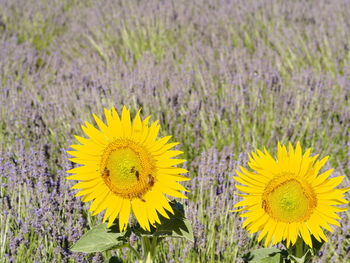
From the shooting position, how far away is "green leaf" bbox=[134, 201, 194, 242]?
5.09ft

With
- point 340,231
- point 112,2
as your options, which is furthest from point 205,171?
point 112,2

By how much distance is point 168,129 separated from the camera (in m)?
3.13

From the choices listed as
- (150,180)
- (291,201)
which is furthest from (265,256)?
(150,180)

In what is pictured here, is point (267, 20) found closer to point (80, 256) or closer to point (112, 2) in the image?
point (112, 2)

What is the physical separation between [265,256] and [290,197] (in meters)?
0.31

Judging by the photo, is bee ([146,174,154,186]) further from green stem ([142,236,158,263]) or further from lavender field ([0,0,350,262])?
lavender field ([0,0,350,262])

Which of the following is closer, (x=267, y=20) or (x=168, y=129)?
(x=168, y=129)

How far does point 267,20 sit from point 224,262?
3.69m

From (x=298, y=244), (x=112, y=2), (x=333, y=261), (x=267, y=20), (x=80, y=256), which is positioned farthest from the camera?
(x=112, y=2)

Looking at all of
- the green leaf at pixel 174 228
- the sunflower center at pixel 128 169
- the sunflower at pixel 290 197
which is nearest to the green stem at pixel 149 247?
the green leaf at pixel 174 228

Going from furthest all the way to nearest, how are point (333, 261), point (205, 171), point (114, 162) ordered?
1. point (205, 171)
2. point (333, 261)
3. point (114, 162)

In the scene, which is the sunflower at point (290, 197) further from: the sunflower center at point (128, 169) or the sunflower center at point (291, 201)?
the sunflower center at point (128, 169)

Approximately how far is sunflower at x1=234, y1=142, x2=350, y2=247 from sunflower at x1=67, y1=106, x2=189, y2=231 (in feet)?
0.80

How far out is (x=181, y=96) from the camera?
3309 millimetres
